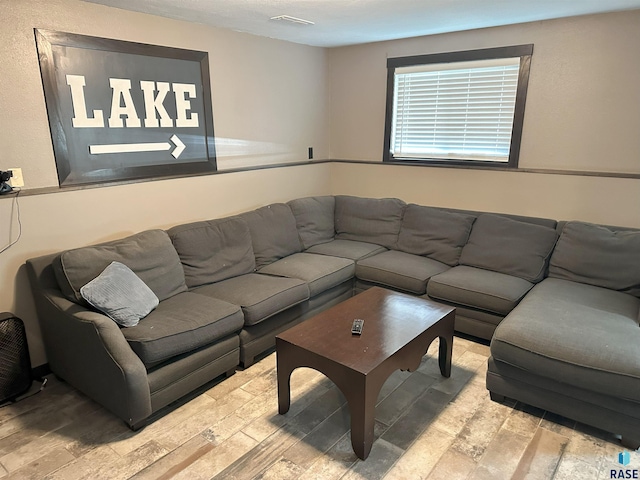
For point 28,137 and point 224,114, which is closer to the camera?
point 28,137

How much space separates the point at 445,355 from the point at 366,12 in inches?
94.2

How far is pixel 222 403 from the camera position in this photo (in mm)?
2438

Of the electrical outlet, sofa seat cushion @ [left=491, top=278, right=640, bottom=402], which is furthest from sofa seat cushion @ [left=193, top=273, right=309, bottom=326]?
sofa seat cushion @ [left=491, top=278, right=640, bottom=402]

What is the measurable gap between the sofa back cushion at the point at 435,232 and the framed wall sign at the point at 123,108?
1.83 metres

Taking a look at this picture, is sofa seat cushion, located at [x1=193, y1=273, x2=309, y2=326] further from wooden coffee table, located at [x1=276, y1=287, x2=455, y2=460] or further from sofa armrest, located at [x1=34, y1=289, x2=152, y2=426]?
sofa armrest, located at [x1=34, y1=289, x2=152, y2=426]

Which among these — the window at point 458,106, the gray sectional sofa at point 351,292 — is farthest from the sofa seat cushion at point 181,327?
the window at point 458,106

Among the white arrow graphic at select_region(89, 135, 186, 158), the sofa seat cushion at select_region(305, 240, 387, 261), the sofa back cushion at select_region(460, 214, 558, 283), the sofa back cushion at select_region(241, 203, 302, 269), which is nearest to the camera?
the white arrow graphic at select_region(89, 135, 186, 158)

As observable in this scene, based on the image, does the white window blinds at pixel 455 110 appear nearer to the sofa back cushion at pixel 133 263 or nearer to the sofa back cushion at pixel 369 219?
the sofa back cushion at pixel 369 219

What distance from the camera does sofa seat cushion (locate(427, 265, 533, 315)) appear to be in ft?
9.44

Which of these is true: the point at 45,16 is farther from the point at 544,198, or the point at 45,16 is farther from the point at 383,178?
the point at 544,198

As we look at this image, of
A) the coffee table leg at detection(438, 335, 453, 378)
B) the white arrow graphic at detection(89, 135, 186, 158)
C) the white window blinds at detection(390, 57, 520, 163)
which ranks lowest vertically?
the coffee table leg at detection(438, 335, 453, 378)

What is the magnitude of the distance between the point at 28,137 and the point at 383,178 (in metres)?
3.06

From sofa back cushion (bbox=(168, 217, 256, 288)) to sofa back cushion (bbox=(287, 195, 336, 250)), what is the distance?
0.66 m

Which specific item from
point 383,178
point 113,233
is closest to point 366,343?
point 113,233
